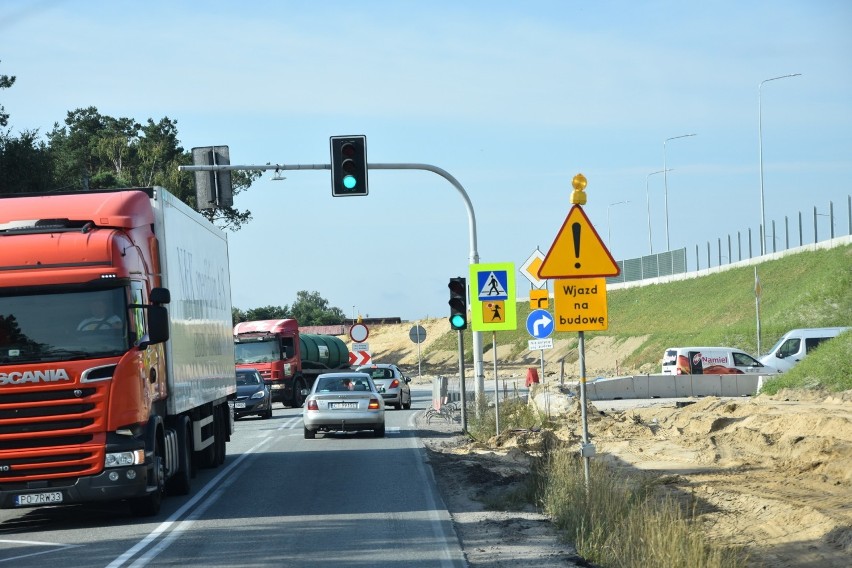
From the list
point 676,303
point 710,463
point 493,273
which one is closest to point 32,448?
point 710,463

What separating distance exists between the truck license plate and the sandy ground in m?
4.50

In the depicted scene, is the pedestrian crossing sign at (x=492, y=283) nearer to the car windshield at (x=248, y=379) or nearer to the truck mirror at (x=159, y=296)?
the truck mirror at (x=159, y=296)

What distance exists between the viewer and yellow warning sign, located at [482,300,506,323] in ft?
87.2

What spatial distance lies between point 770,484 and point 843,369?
1889 centimetres

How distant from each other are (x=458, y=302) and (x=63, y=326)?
14.4 metres

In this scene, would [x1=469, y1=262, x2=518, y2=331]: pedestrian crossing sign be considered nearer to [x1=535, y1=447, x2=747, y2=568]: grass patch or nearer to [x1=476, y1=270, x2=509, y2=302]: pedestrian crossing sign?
[x1=476, y1=270, x2=509, y2=302]: pedestrian crossing sign

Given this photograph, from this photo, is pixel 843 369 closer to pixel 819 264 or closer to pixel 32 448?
pixel 32 448

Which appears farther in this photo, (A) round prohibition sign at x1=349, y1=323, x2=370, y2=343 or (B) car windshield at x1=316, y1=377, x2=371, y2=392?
(A) round prohibition sign at x1=349, y1=323, x2=370, y2=343

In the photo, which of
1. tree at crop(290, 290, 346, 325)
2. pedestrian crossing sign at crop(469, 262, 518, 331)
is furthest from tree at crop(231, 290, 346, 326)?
pedestrian crossing sign at crop(469, 262, 518, 331)

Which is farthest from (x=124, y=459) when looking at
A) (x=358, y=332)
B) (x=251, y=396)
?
(x=358, y=332)

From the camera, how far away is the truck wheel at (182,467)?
17.3 metres

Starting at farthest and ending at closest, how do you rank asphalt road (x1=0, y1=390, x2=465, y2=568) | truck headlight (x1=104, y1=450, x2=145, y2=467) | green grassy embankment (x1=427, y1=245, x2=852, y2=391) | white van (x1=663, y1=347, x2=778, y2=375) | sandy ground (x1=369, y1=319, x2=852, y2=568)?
white van (x1=663, y1=347, x2=778, y2=375), green grassy embankment (x1=427, y1=245, x2=852, y2=391), truck headlight (x1=104, y1=450, x2=145, y2=467), sandy ground (x1=369, y1=319, x2=852, y2=568), asphalt road (x1=0, y1=390, x2=465, y2=568)

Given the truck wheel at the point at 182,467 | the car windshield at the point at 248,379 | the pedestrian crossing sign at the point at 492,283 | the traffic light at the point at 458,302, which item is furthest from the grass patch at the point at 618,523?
the car windshield at the point at 248,379

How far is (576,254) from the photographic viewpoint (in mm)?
13805
